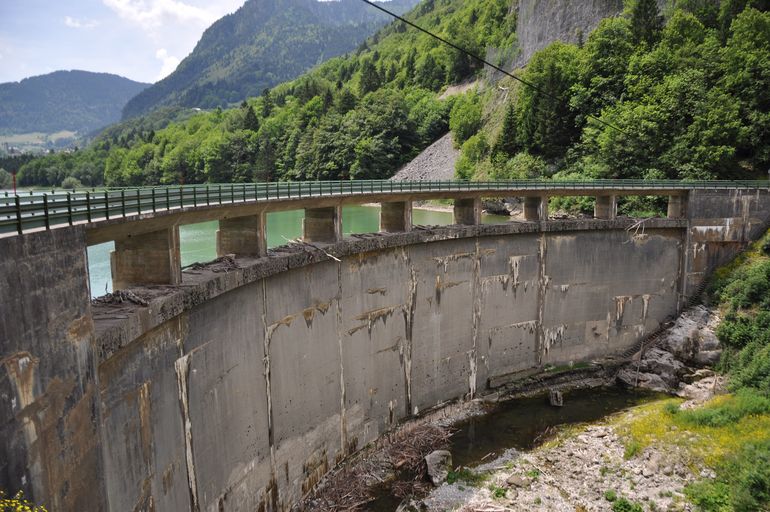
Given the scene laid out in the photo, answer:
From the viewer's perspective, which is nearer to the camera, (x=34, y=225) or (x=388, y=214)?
(x=34, y=225)

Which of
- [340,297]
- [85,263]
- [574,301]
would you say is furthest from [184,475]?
[574,301]

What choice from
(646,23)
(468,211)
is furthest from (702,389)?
(646,23)

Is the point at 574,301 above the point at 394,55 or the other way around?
the other way around

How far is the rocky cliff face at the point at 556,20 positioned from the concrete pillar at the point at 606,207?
140 ft

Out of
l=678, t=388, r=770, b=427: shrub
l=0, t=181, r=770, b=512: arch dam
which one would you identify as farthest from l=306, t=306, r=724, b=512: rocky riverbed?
l=678, t=388, r=770, b=427: shrub

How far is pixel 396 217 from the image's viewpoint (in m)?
27.0

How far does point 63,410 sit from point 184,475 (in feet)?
19.3

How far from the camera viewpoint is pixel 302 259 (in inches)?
802

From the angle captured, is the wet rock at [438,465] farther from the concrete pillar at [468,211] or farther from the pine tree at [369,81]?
the pine tree at [369,81]

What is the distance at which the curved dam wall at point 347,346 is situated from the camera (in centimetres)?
1414

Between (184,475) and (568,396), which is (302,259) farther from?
(568,396)

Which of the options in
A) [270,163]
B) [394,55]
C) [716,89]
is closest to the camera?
[716,89]

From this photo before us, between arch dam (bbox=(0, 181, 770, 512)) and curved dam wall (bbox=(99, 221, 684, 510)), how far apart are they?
0.07 m

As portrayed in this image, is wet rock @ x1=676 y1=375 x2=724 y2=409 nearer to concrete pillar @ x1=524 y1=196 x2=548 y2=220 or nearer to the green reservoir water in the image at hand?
concrete pillar @ x1=524 y1=196 x2=548 y2=220
